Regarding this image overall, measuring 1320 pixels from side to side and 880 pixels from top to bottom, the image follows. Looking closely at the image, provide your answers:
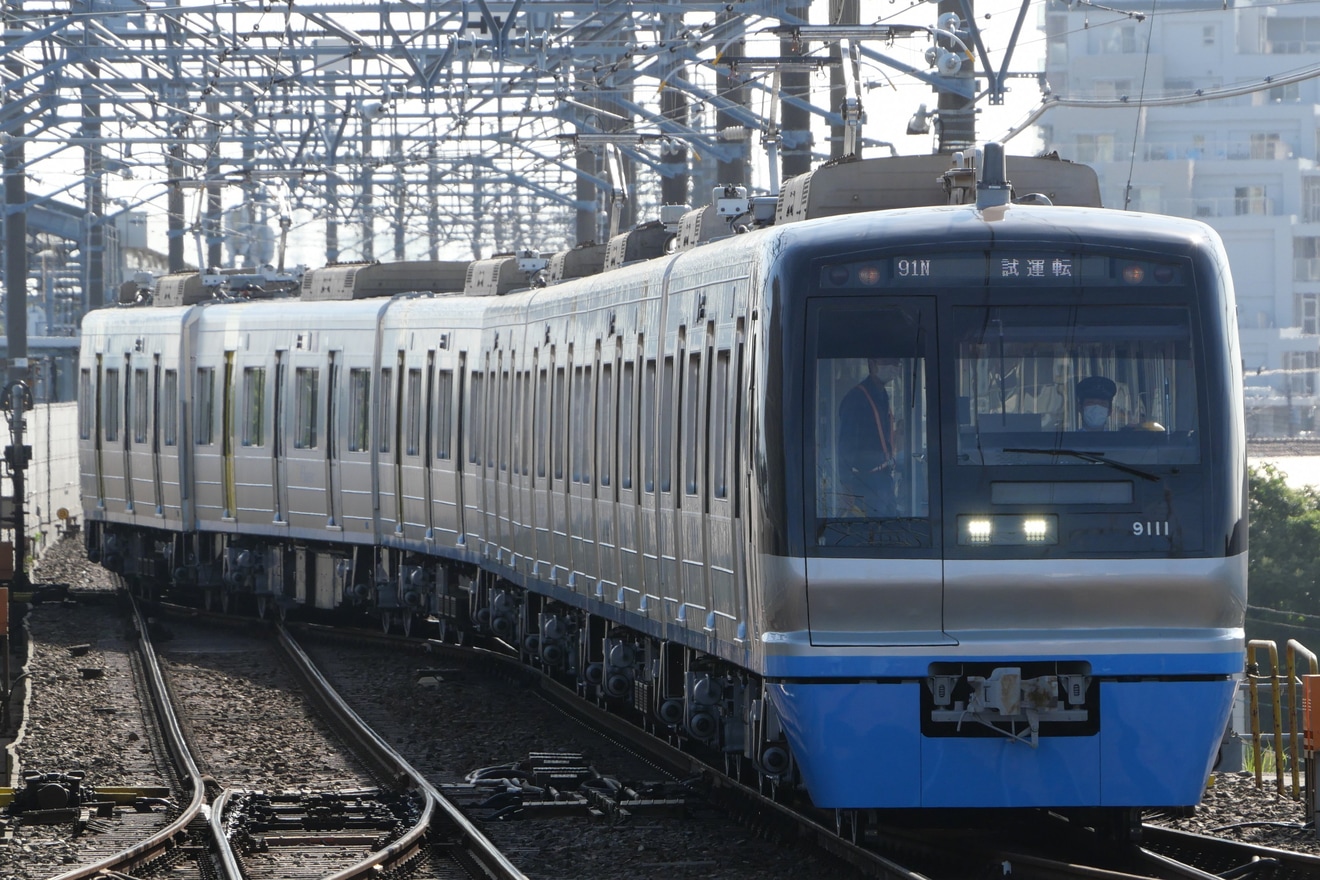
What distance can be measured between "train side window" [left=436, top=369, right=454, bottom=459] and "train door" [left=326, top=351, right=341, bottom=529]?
2.39 m

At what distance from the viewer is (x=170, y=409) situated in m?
26.4

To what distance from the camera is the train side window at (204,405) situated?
84.3ft

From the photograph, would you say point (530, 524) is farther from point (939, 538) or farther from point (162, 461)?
point (162, 461)

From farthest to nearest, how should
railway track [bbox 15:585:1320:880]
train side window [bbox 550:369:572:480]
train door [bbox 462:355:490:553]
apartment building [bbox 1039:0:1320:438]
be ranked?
apartment building [bbox 1039:0:1320:438], train door [bbox 462:355:490:553], train side window [bbox 550:369:572:480], railway track [bbox 15:585:1320:880]

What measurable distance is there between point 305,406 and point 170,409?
3.03 metres

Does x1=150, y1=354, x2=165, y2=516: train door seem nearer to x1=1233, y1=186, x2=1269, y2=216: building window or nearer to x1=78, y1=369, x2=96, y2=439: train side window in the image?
x1=78, y1=369, x2=96, y2=439: train side window

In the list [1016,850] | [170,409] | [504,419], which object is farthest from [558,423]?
[170,409]

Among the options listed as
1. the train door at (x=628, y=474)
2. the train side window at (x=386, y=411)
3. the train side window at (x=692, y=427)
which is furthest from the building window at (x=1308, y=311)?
the train side window at (x=692, y=427)

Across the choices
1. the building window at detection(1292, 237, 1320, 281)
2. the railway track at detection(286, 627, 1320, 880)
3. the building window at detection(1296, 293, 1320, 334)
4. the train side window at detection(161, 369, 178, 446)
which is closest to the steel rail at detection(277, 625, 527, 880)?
the railway track at detection(286, 627, 1320, 880)

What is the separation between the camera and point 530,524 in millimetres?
17141

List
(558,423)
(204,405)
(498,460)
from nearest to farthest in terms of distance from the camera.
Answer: (558,423)
(498,460)
(204,405)

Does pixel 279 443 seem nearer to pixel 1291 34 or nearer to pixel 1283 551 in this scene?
pixel 1283 551

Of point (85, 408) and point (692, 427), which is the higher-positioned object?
point (85, 408)

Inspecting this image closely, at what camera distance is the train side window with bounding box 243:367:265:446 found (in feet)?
81.1
